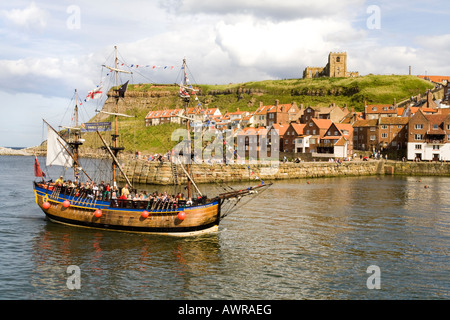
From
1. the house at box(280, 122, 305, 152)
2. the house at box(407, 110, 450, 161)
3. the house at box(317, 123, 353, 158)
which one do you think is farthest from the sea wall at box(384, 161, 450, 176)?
the house at box(280, 122, 305, 152)

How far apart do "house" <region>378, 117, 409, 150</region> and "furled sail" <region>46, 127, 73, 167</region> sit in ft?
297

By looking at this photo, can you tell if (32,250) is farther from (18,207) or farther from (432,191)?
(432,191)

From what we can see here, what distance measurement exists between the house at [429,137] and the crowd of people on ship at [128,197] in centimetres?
8393

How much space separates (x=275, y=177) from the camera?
84500mm

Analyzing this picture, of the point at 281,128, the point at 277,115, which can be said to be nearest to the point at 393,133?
the point at 281,128

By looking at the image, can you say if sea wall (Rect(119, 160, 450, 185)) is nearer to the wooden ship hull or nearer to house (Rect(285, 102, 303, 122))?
the wooden ship hull

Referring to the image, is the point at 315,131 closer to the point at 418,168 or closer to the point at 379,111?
the point at 418,168

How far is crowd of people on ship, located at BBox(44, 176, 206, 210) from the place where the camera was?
35812 mm

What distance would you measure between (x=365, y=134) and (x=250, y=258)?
97405 millimetres

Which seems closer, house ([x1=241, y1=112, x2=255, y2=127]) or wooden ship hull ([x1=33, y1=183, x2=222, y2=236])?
wooden ship hull ([x1=33, y1=183, x2=222, y2=236])

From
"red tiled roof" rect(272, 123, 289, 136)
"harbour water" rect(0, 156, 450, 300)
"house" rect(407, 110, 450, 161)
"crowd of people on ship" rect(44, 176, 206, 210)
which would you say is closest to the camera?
"harbour water" rect(0, 156, 450, 300)

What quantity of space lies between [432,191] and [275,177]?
29713 mm
